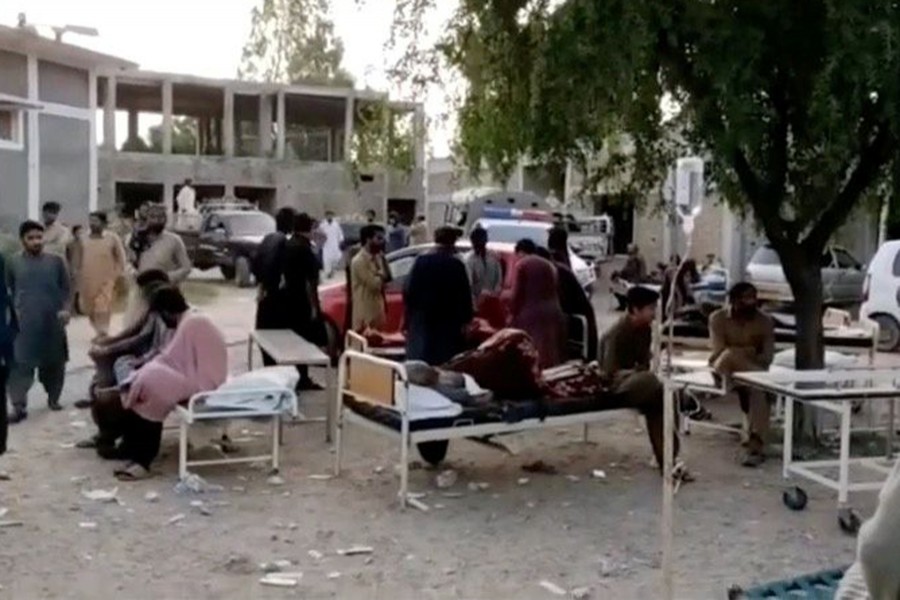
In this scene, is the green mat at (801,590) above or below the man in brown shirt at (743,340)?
below

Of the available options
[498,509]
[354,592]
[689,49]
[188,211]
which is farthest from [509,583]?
[188,211]

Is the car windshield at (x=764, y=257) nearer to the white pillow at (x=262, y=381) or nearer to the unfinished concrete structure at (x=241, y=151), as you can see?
the white pillow at (x=262, y=381)

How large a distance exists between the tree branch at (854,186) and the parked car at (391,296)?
398 centimetres

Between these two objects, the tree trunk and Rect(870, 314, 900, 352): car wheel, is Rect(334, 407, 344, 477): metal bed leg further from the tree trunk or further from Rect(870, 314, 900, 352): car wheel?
Rect(870, 314, 900, 352): car wheel

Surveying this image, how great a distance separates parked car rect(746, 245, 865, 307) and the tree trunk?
12.6 m

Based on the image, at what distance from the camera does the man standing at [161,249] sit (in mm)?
11789

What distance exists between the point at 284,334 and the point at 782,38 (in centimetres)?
527

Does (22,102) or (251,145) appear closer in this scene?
(22,102)

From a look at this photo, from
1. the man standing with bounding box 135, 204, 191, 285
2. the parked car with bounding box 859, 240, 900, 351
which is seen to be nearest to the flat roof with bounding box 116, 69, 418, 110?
the parked car with bounding box 859, 240, 900, 351

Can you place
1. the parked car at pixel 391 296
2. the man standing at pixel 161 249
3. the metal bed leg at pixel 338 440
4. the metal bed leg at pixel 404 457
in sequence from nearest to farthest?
the metal bed leg at pixel 404 457 → the metal bed leg at pixel 338 440 → the man standing at pixel 161 249 → the parked car at pixel 391 296

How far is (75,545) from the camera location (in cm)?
716

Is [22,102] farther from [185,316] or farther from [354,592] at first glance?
[354,592]

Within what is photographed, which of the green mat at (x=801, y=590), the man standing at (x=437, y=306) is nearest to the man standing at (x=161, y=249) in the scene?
the man standing at (x=437, y=306)

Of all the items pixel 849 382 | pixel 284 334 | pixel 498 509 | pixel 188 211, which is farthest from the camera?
pixel 188 211
